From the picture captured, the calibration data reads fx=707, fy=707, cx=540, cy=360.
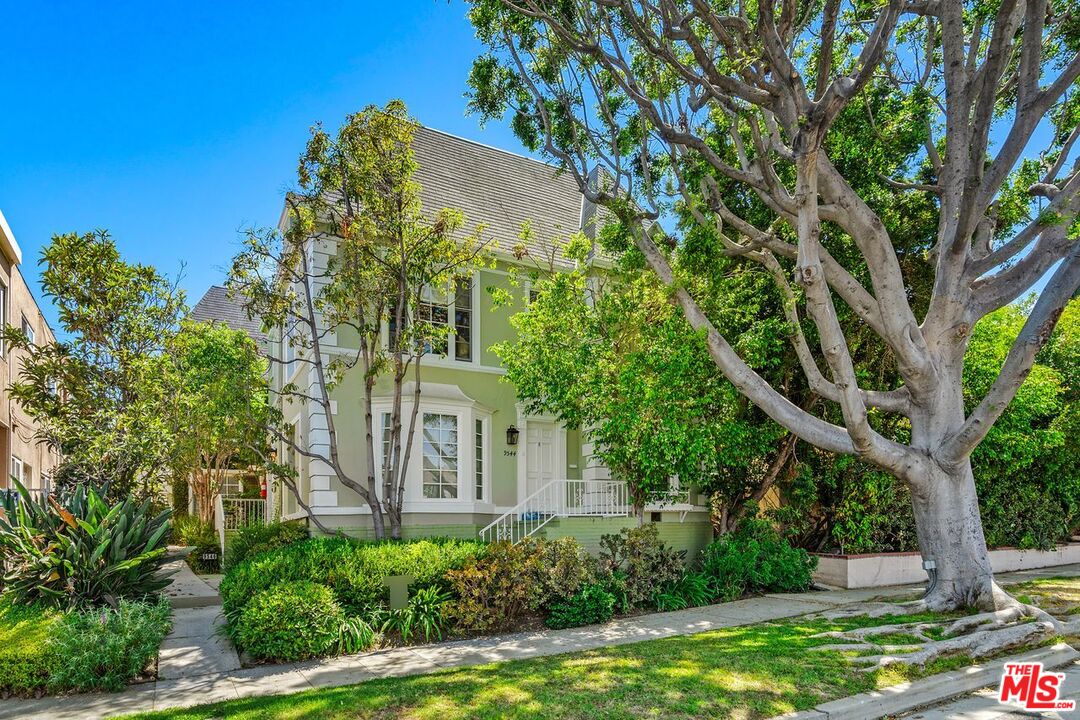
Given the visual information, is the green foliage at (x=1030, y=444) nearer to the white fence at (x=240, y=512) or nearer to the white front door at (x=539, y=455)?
the white front door at (x=539, y=455)

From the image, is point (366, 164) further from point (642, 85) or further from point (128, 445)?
point (128, 445)

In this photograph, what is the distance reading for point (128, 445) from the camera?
12.1 metres

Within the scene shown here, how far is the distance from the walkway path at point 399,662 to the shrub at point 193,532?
1193 cm

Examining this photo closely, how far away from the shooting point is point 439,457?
14.0 metres

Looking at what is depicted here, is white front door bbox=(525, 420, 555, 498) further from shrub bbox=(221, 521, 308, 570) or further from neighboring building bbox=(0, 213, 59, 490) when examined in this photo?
neighboring building bbox=(0, 213, 59, 490)

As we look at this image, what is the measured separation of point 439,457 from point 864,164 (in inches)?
363

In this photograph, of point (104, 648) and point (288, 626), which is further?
point (288, 626)

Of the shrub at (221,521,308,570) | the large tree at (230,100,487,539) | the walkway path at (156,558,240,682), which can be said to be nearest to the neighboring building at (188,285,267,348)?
the shrub at (221,521,308,570)

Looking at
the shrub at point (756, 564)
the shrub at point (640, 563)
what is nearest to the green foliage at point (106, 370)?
the shrub at point (640, 563)

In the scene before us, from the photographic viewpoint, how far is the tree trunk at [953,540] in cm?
926

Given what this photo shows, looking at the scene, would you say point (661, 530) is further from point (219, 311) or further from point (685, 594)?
point (219, 311)

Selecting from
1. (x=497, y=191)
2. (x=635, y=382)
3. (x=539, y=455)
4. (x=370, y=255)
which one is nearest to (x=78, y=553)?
(x=370, y=255)

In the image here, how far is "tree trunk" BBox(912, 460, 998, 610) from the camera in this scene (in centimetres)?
926

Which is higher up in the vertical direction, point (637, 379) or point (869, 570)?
point (637, 379)
